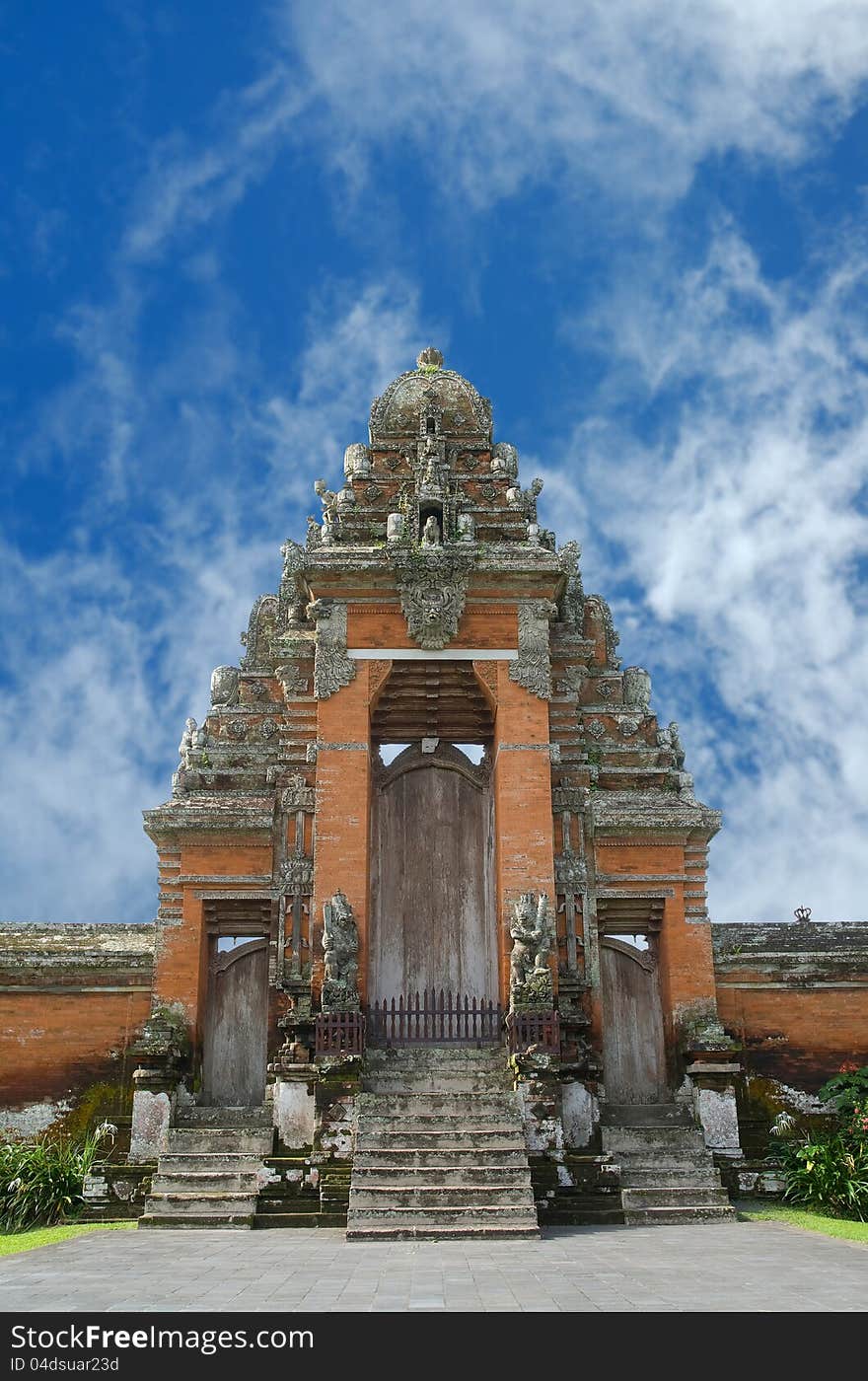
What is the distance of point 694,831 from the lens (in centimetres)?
1727

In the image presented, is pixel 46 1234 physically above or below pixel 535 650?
below

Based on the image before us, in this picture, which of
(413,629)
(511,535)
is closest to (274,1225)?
(413,629)

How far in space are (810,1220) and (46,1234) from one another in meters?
8.37

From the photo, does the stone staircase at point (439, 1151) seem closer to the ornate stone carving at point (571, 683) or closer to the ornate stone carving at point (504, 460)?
the ornate stone carving at point (571, 683)

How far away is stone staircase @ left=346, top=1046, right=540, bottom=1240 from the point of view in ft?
37.4

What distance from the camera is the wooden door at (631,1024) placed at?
1723 centimetres

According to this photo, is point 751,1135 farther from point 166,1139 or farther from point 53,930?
point 53,930

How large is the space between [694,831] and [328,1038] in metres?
6.21

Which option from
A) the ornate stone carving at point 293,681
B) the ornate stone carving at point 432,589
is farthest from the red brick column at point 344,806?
the ornate stone carving at point 293,681

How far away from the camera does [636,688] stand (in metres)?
18.6

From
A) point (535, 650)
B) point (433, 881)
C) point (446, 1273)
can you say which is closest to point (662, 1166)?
point (433, 881)

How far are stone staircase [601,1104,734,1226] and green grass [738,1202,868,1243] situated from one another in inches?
23.6

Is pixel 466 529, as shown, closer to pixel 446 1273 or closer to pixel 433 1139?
pixel 433 1139

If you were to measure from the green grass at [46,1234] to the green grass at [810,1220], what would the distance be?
710 cm
